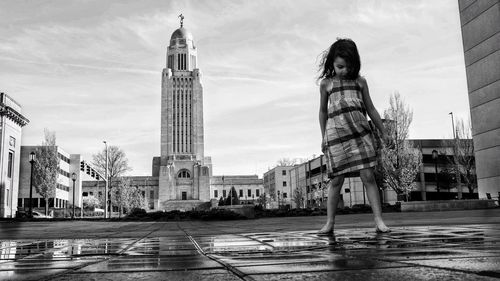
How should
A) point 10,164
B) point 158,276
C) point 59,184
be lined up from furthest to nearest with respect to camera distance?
point 59,184, point 10,164, point 158,276

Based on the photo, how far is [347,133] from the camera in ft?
14.0

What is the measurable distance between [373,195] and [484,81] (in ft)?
60.3

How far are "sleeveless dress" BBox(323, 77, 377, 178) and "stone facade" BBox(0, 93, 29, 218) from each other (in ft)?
125

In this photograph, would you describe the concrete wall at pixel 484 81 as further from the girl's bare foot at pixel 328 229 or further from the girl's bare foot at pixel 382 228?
the girl's bare foot at pixel 328 229

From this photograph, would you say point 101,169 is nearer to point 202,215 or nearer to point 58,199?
point 58,199

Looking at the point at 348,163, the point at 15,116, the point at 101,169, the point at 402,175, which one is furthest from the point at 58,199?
the point at 348,163

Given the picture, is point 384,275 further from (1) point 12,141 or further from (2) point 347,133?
(1) point 12,141

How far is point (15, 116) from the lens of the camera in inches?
1540

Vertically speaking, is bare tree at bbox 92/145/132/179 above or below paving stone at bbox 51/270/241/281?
above

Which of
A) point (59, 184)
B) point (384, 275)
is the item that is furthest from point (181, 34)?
point (384, 275)

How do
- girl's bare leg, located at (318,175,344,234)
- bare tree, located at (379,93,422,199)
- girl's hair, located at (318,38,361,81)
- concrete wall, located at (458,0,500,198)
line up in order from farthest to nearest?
bare tree, located at (379,93,422,199) < concrete wall, located at (458,0,500,198) < girl's bare leg, located at (318,175,344,234) < girl's hair, located at (318,38,361,81)

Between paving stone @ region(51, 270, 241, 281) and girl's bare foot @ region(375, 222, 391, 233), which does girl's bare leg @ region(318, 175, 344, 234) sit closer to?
girl's bare foot @ region(375, 222, 391, 233)

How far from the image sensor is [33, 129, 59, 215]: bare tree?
46.0 meters

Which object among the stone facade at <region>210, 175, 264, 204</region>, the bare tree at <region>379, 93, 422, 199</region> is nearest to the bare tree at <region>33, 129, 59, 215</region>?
the bare tree at <region>379, 93, 422, 199</region>
